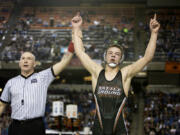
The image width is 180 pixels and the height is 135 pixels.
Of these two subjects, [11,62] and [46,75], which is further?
[11,62]

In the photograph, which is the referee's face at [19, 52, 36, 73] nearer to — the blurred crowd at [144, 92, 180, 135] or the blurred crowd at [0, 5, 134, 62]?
the blurred crowd at [144, 92, 180, 135]

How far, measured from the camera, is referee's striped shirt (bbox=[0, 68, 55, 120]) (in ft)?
14.5

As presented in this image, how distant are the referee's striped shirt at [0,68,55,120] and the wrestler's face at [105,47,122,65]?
3.21 ft

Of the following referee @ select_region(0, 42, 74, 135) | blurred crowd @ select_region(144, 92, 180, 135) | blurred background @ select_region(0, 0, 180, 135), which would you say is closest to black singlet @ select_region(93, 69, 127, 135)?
referee @ select_region(0, 42, 74, 135)

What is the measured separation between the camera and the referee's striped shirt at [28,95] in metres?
4.42

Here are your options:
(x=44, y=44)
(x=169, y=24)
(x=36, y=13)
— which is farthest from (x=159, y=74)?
(x=36, y=13)

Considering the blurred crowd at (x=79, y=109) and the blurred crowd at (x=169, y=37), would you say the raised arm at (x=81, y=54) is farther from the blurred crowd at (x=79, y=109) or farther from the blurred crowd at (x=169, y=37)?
the blurred crowd at (x=169, y=37)

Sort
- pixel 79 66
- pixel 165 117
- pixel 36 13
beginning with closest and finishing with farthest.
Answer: pixel 165 117 < pixel 79 66 < pixel 36 13

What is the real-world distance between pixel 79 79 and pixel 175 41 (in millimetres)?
6628

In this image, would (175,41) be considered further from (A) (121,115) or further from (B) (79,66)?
A: (A) (121,115)

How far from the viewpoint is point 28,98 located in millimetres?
4449

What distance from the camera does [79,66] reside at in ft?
61.0

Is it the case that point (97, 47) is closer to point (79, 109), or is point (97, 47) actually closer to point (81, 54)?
point (79, 109)

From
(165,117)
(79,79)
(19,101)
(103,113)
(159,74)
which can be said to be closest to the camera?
(103,113)
